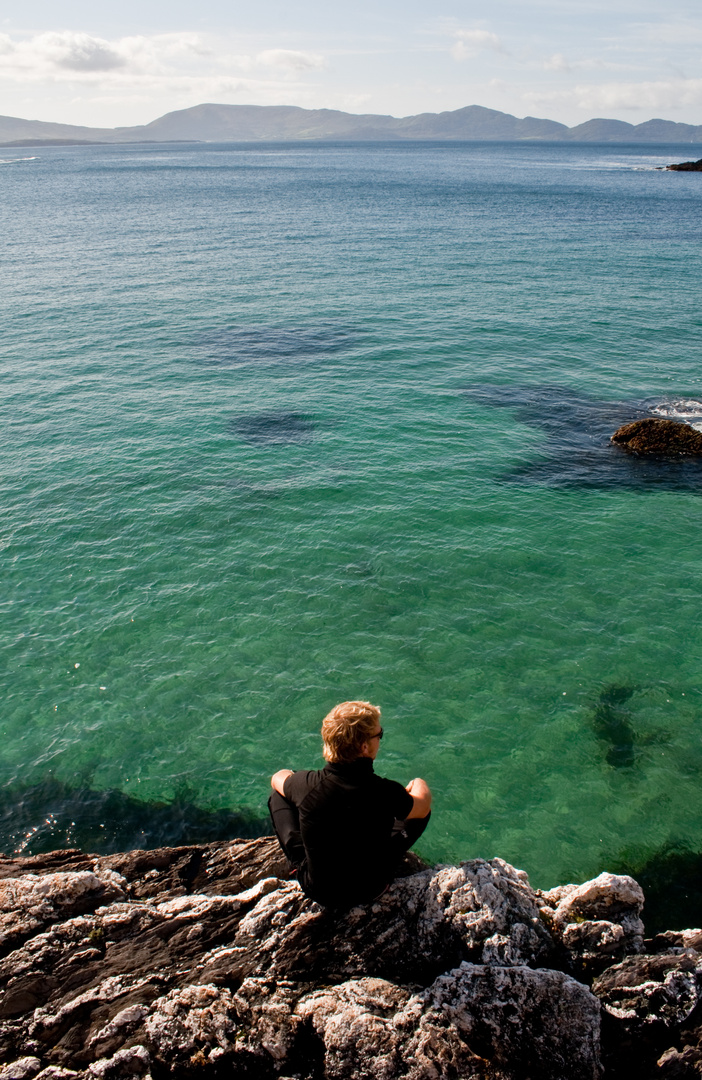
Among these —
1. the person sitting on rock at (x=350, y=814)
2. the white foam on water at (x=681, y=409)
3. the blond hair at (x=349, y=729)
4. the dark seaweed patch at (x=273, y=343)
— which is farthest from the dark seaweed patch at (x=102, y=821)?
the dark seaweed patch at (x=273, y=343)

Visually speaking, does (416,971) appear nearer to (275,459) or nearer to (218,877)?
(218,877)

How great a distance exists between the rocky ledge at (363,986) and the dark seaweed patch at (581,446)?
24259 mm

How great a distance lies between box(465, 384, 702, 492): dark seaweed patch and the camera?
30250 millimetres

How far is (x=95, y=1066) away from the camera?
266 inches

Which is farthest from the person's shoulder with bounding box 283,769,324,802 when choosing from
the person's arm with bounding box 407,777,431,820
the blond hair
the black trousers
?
the person's arm with bounding box 407,777,431,820

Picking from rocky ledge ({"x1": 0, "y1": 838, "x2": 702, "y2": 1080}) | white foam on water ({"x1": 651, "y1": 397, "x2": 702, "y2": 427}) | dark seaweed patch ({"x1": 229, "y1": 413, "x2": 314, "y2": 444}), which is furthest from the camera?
white foam on water ({"x1": 651, "y1": 397, "x2": 702, "y2": 427})

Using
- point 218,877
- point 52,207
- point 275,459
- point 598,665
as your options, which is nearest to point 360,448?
point 275,459

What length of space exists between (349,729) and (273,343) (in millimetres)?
43734

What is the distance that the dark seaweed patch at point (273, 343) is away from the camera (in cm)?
4472

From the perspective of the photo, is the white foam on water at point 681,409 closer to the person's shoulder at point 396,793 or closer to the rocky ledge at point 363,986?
the rocky ledge at point 363,986

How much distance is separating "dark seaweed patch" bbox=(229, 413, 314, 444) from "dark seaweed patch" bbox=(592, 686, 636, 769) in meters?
20.9

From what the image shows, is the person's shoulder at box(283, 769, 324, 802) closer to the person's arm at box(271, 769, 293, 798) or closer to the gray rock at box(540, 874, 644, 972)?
the person's arm at box(271, 769, 293, 798)

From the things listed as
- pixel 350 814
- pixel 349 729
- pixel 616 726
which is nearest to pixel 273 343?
pixel 616 726

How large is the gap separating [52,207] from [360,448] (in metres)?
113
